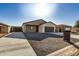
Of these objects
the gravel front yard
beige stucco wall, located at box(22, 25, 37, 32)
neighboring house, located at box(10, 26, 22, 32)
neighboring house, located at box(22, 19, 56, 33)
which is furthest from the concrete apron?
neighboring house, located at box(10, 26, 22, 32)

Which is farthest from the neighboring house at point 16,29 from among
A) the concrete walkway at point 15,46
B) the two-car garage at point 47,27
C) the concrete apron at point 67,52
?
the concrete apron at point 67,52

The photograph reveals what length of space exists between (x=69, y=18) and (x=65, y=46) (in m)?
0.82

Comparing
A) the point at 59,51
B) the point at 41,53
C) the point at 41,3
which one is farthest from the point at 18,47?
the point at 41,3

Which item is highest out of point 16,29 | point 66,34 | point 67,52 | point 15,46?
point 16,29

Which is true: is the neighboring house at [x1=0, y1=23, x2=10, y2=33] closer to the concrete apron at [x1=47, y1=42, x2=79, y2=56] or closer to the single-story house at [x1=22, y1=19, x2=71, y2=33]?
the single-story house at [x1=22, y1=19, x2=71, y2=33]

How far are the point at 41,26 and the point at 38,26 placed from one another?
96mm

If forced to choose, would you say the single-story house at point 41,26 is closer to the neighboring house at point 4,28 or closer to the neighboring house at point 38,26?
the neighboring house at point 38,26

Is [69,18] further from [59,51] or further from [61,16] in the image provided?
[59,51]

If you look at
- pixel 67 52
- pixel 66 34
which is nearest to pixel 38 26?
pixel 66 34

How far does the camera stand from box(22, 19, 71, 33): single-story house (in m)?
4.05

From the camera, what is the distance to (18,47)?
3746mm

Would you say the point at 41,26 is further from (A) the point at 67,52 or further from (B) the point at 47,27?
(A) the point at 67,52

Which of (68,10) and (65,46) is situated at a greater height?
(68,10)

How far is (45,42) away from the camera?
3959 mm
